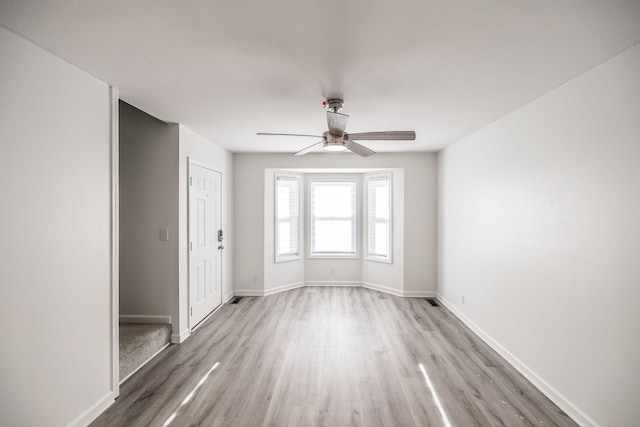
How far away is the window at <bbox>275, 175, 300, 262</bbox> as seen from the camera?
576cm

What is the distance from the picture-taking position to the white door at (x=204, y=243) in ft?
12.8

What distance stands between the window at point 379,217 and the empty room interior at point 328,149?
5.02ft

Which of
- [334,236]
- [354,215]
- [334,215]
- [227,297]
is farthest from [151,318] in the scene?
[354,215]

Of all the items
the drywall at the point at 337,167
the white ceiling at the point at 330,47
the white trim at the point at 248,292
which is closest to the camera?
the white ceiling at the point at 330,47

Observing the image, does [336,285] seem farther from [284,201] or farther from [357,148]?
[357,148]

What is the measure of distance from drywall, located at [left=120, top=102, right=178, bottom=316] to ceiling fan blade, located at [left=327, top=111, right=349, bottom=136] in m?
1.92

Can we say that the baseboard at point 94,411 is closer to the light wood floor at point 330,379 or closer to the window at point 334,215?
the light wood floor at point 330,379

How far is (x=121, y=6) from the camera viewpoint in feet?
4.94

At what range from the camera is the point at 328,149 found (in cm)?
299

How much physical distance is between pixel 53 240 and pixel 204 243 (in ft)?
7.46

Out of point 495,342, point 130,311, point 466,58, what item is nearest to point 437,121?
point 466,58

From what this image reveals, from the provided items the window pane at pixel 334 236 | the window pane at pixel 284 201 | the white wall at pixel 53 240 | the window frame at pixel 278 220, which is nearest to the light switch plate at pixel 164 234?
the white wall at pixel 53 240

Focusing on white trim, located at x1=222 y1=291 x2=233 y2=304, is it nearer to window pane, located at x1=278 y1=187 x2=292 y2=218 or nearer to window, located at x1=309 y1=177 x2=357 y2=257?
window pane, located at x1=278 y1=187 x2=292 y2=218

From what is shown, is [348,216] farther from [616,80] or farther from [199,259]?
[616,80]
